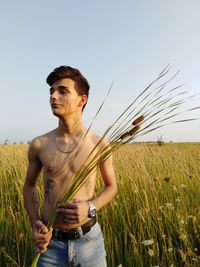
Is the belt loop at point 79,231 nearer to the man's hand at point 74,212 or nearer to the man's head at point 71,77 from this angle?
the man's hand at point 74,212

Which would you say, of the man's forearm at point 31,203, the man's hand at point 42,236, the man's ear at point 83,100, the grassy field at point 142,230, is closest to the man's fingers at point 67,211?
the man's hand at point 42,236

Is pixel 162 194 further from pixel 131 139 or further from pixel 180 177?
pixel 131 139

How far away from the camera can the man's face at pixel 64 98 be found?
176 centimetres

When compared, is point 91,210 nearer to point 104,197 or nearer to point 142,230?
point 104,197

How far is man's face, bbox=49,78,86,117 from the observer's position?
5.79ft

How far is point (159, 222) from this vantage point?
2.85 meters

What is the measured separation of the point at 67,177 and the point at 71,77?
57 cm

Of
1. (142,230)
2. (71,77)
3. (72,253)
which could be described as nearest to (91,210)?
(72,253)

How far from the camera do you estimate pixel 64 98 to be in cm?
181

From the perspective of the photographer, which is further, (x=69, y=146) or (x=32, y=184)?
(x=32, y=184)

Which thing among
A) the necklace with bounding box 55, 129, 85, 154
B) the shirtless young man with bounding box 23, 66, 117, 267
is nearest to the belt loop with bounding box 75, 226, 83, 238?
the shirtless young man with bounding box 23, 66, 117, 267

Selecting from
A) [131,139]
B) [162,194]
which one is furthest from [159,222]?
[131,139]

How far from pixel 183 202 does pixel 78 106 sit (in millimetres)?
1856

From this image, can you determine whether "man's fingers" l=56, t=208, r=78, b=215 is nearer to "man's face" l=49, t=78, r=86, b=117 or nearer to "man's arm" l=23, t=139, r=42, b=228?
"man's arm" l=23, t=139, r=42, b=228
